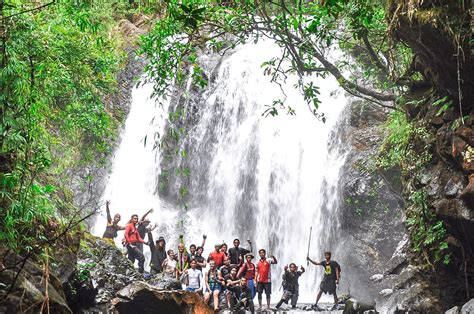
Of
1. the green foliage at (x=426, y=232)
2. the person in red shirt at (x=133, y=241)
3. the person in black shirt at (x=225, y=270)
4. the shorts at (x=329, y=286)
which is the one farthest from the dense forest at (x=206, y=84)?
the person in black shirt at (x=225, y=270)

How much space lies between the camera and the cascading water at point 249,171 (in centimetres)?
2070

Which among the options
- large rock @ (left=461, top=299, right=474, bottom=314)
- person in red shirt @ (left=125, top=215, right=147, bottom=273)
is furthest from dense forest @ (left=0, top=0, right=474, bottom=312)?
person in red shirt @ (left=125, top=215, right=147, bottom=273)

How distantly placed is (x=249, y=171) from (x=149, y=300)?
12.4 metres

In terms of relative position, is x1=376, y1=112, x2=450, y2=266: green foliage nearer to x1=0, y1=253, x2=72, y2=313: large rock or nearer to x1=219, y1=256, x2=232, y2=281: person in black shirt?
x1=219, y1=256, x2=232, y2=281: person in black shirt

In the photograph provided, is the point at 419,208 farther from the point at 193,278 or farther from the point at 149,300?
the point at 149,300

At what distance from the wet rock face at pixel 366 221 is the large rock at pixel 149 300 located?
899 centimetres

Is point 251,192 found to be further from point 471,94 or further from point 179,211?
point 471,94

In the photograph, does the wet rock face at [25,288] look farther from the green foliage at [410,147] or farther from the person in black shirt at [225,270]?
the green foliage at [410,147]

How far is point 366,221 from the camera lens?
19156 millimetres

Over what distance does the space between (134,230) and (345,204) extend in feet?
29.6

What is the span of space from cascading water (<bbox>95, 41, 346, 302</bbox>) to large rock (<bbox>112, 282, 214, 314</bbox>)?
8867mm

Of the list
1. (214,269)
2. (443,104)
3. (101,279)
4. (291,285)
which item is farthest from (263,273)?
(443,104)

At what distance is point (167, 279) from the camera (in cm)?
1180

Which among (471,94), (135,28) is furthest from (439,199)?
(135,28)
